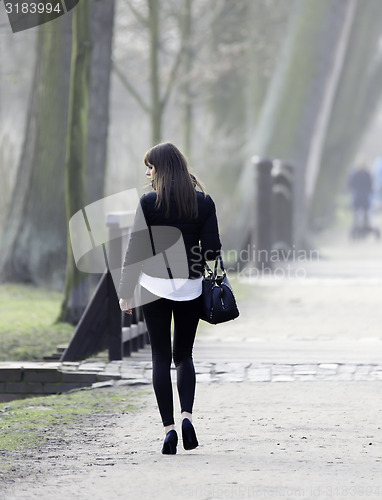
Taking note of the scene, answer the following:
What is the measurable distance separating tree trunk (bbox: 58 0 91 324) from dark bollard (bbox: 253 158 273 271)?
6.86 metres

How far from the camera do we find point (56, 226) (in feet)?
48.6

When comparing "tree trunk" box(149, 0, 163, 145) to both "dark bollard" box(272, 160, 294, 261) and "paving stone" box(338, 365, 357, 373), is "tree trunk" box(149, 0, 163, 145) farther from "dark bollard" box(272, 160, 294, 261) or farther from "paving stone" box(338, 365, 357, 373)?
"paving stone" box(338, 365, 357, 373)

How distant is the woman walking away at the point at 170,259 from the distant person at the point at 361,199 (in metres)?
21.6

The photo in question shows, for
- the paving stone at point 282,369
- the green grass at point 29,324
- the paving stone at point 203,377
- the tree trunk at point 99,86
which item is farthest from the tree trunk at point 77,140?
the paving stone at point 282,369

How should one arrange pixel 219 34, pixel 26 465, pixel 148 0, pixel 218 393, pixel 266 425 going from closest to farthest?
pixel 26 465
pixel 266 425
pixel 218 393
pixel 148 0
pixel 219 34

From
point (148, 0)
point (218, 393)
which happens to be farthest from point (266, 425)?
point (148, 0)

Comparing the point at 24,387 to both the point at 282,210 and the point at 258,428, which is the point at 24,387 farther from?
the point at 282,210

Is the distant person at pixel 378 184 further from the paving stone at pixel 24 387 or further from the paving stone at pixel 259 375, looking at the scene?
the paving stone at pixel 24 387

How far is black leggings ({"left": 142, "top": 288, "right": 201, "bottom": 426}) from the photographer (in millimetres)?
6379

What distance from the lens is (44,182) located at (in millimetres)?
14844

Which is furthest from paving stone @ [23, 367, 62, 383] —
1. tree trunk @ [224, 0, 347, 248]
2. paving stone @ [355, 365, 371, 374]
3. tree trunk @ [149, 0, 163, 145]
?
tree trunk @ [149, 0, 163, 145]

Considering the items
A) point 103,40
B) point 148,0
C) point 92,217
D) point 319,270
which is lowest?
point 319,270

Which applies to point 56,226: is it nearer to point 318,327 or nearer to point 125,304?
point 318,327

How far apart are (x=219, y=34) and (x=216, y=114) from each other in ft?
7.16
